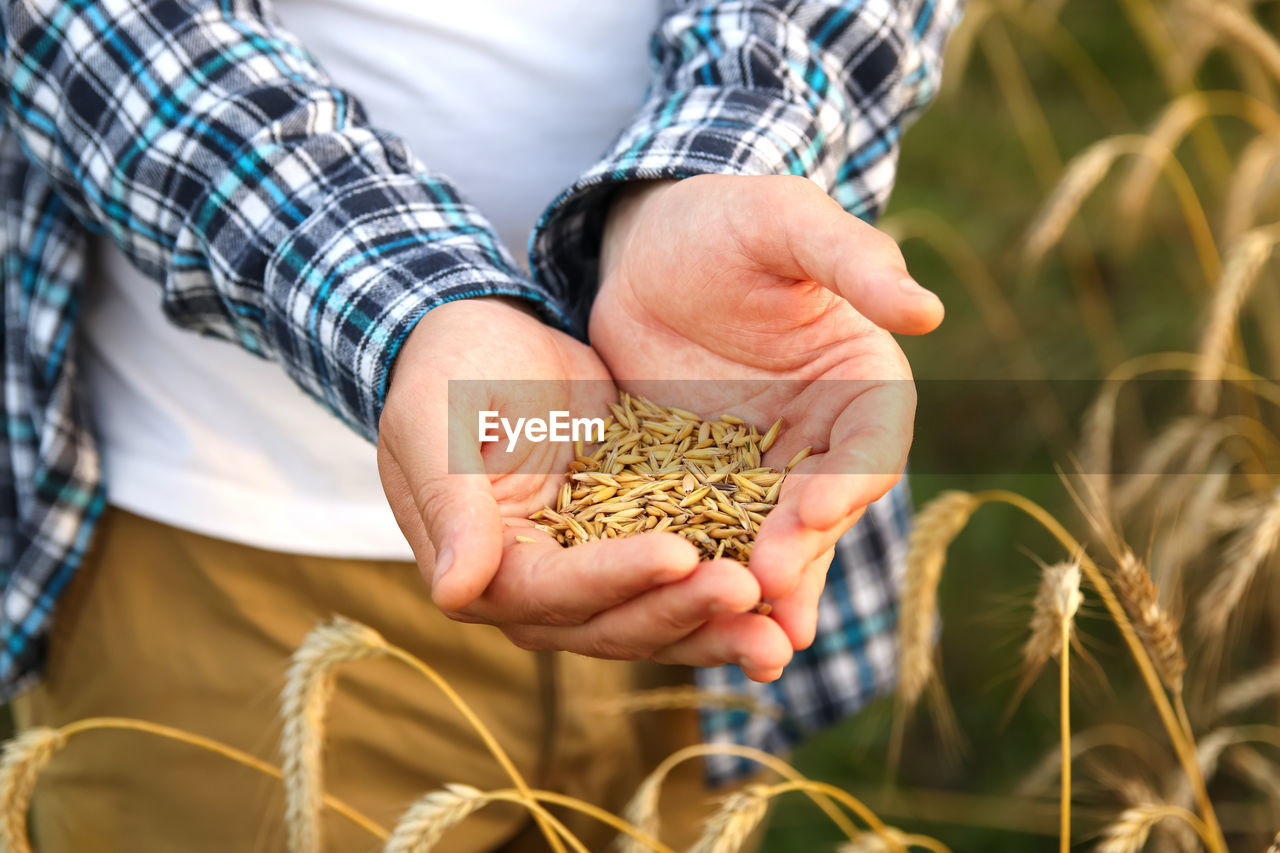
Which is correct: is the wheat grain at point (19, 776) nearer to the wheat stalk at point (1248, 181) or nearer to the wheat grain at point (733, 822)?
the wheat grain at point (733, 822)

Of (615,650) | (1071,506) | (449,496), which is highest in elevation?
(449,496)

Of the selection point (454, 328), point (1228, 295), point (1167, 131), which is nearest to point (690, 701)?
point (454, 328)

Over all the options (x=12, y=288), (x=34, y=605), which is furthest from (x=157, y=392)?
Answer: (x=34, y=605)

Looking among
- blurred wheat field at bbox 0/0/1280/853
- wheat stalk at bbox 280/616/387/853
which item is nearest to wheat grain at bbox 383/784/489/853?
blurred wheat field at bbox 0/0/1280/853

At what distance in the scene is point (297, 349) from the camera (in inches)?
48.0

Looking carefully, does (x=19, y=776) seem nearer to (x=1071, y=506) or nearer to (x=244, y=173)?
(x=244, y=173)

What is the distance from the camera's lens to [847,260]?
0.95 metres

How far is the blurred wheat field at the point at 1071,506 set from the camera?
1.20 metres

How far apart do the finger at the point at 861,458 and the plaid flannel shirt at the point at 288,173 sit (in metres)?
0.39

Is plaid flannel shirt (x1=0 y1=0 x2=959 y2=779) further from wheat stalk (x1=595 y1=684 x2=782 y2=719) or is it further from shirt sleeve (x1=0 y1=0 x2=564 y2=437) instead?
wheat stalk (x1=595 y1=684 x2=782 y2=719)

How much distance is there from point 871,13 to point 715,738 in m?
1.28

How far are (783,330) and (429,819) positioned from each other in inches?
28.1

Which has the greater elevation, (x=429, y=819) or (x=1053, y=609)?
(x=1053, y=609)

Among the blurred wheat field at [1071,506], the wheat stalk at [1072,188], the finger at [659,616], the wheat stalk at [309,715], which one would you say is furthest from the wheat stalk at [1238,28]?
the wheat stalk at [309,715]
